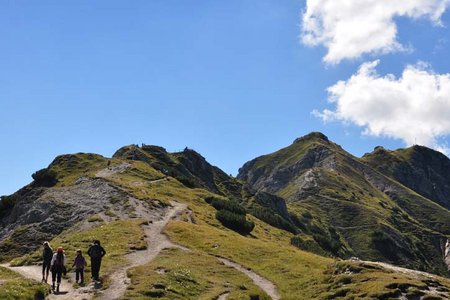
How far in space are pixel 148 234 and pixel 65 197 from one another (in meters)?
27.8

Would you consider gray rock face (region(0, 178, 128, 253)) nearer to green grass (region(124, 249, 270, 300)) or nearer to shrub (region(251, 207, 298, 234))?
green grass (region(124, 249, 270, 300))

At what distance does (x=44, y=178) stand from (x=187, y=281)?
8192 centimetres

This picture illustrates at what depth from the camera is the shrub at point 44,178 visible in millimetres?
109375

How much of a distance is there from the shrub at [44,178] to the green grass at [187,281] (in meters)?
67.1

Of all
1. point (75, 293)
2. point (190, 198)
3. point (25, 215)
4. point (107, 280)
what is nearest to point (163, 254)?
point (107, 280)

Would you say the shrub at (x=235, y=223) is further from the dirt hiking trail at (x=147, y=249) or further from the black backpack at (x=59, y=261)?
the black backpack at (x=59, y=261)

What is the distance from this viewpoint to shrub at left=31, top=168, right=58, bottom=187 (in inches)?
4306

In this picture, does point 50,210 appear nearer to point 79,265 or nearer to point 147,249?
point 147,249

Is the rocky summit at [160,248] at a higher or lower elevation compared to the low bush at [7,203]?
lower

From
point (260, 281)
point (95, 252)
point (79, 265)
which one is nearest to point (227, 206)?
point (260, 281)

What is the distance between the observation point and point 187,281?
38844mm

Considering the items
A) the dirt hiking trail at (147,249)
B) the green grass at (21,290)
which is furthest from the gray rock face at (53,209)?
the green grass at (21,290)

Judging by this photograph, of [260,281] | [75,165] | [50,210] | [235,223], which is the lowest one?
[260,281]

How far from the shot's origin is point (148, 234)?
213ft
